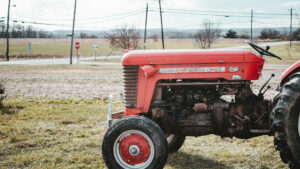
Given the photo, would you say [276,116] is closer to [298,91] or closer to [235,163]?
[298,91]

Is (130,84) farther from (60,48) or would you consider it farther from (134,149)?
(60,48)

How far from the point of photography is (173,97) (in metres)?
4.50

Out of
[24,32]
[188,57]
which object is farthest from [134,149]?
[24,32]

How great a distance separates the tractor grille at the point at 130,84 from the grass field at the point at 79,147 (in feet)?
3.22

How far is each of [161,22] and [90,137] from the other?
3754cm

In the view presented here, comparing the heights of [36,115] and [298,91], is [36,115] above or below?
below

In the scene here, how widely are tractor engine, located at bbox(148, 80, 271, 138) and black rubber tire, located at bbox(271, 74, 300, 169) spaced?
481 mm

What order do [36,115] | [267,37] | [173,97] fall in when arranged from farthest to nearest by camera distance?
[267,37]
[36,115]
[173,97]

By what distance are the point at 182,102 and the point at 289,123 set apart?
1329 millimetres

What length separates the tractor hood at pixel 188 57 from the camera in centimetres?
417

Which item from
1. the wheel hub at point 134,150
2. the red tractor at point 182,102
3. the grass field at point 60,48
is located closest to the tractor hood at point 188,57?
the red tractor at point 182,102

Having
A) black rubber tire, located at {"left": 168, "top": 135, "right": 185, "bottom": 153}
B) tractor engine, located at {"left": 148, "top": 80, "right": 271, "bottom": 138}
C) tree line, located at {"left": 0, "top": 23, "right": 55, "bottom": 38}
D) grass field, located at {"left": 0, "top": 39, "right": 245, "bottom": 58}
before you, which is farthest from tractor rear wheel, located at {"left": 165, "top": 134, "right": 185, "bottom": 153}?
tree line, located at {"left": 0, "top": 23, "right": 55, "bottom": 38}

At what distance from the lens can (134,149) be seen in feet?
13.6

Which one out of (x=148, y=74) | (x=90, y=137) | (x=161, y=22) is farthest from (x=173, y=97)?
(x=161, y=22)
